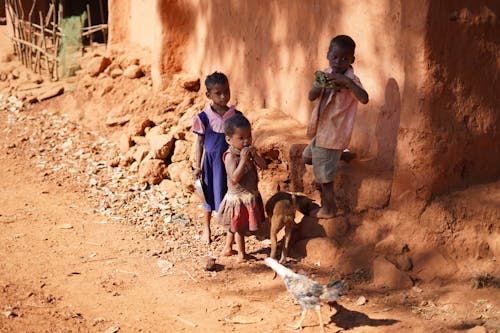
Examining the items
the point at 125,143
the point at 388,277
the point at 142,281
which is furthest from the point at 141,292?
the point at 125,143

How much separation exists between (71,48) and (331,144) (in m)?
5.47

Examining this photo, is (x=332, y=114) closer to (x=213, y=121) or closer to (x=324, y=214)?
(x=324, y=214)

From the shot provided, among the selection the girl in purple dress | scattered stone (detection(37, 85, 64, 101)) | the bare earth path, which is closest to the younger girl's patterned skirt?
the bare earth path

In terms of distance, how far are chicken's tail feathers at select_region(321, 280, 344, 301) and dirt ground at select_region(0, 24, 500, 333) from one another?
0.34 meters

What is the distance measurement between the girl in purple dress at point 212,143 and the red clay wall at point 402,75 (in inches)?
35.2

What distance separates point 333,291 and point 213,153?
1.80 meters

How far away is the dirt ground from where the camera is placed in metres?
4.32

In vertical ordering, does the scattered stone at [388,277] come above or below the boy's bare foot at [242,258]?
above

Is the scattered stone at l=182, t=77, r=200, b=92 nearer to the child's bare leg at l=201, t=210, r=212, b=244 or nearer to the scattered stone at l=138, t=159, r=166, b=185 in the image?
the scattered stone at l=138, t=159, r=166, b=185

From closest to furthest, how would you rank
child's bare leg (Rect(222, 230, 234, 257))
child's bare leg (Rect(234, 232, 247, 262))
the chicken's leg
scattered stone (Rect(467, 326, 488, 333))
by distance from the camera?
scattered stone (Rect(467, 326, 488, 333))
the chicken's leg
child's bare leg (Rect(234, 232, 247, 262))
child's bare leg (Rect(222, 230, 234, 257))

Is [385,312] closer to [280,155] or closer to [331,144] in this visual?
[331,144]

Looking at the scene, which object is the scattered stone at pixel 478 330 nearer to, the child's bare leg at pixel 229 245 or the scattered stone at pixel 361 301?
the scattered stone at pixel 361 301

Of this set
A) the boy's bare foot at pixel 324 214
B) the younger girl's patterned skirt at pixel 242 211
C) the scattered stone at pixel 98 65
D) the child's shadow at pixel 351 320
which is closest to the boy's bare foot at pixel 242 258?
the younger girl's patterned skirt at pixel 242 211

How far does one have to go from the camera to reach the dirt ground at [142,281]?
4.32 m
